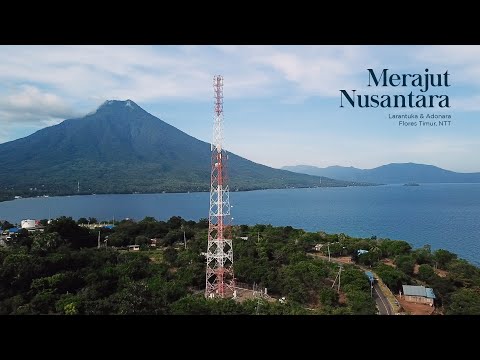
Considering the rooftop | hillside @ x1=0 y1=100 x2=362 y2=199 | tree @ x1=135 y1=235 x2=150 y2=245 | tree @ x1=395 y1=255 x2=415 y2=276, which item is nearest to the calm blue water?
hillside @ x1=0 y1=100 x2=362 y2=199

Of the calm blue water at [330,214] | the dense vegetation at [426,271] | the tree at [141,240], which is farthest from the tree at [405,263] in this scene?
the tree at [141,240]

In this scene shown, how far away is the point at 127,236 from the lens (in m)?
8.52

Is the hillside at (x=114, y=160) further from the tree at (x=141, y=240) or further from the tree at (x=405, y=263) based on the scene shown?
the tree at (x=405, y=263)

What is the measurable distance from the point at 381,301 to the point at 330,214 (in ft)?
50.8

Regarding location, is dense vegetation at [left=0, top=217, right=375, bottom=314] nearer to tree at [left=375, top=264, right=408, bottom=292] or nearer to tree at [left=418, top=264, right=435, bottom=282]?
tree at [left=375, top=264, right=408, bottom=292]

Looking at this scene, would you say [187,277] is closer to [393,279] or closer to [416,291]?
[393,279]

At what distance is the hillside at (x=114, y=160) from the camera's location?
2131 centimetres

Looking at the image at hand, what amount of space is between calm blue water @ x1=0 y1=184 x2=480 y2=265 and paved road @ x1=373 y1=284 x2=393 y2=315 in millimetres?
5897

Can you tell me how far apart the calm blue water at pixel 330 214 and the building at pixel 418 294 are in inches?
222
